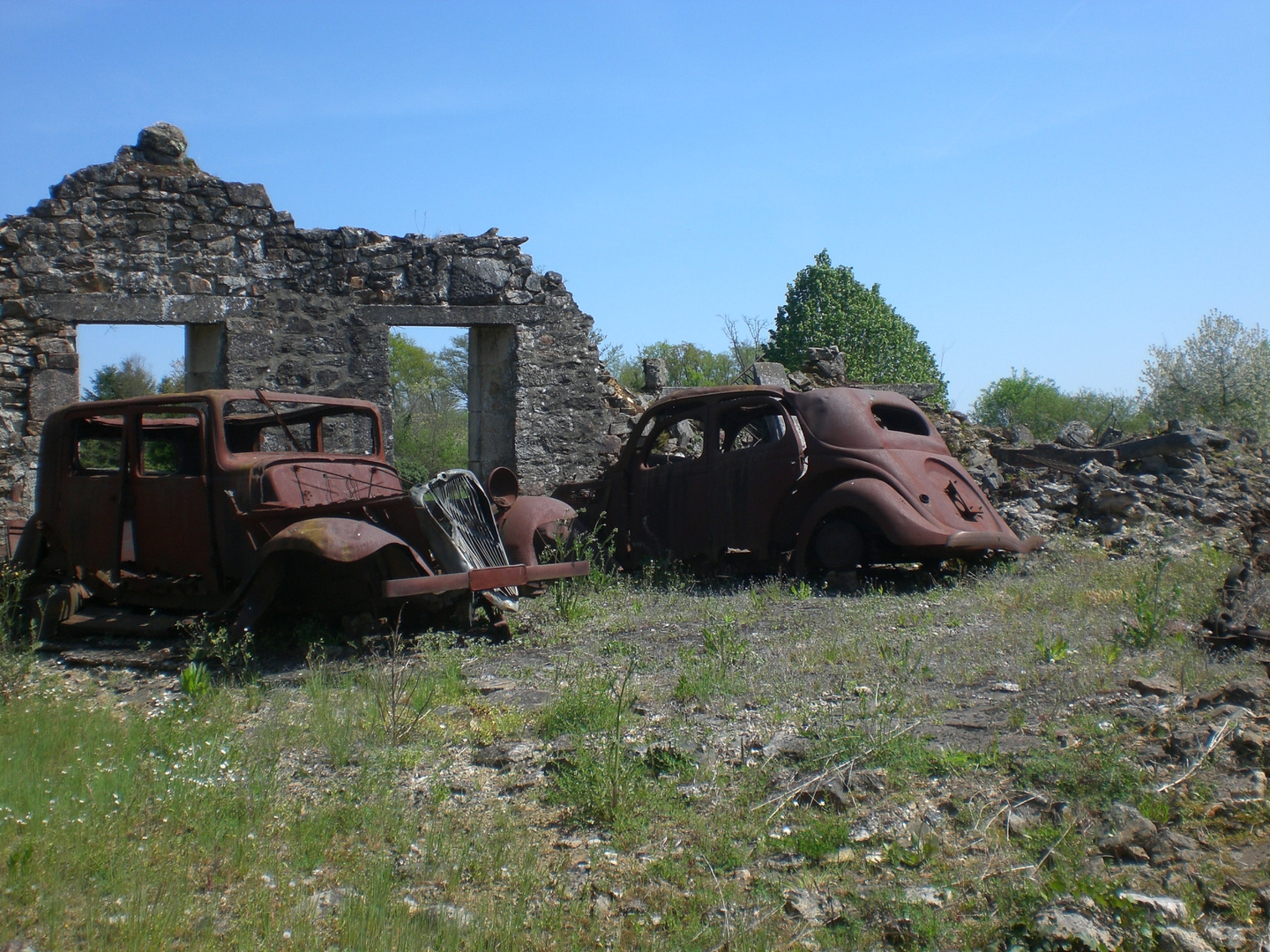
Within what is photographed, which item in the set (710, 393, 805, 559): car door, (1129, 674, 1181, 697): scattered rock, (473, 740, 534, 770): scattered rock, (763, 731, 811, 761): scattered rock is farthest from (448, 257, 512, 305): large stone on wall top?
(1129, 674, 1181, 697): scattered rock

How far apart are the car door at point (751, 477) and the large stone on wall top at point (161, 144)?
5.79m

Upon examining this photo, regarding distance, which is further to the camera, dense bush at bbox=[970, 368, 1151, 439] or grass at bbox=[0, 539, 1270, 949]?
dense bush at bbox=[970, 368, 1151, 439]

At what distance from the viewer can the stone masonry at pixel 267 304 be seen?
9.20 meters

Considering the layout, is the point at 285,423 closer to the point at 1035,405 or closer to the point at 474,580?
the point at 474,580

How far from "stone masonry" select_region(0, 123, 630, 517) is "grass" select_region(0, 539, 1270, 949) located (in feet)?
15.9

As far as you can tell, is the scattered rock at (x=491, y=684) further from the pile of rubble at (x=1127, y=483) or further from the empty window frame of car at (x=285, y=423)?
the pile of rubble at (x=1127, y=483)

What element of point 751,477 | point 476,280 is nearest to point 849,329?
point 476,280

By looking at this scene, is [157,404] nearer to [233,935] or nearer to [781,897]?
[233,935]

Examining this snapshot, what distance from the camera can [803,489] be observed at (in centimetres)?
761

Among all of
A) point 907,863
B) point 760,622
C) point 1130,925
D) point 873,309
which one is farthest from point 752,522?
point 873,309

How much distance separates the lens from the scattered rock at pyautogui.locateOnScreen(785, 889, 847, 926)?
2.92m

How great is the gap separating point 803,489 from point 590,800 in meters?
4.35

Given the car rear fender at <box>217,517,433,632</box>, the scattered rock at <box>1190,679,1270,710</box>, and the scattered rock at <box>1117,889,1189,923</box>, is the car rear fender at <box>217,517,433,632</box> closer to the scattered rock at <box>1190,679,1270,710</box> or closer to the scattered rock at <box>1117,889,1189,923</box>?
the scattered rock at <box>1190,679,1270,710</box>

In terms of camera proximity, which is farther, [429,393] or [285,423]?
[429,393]
